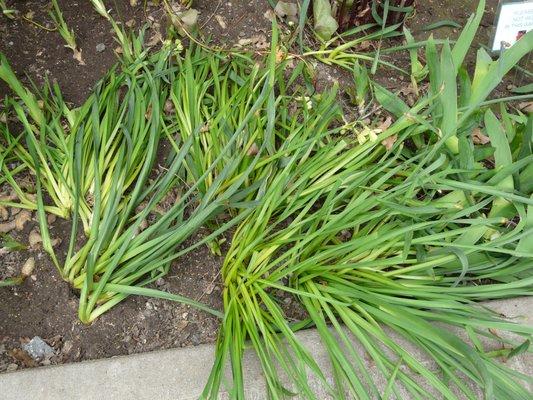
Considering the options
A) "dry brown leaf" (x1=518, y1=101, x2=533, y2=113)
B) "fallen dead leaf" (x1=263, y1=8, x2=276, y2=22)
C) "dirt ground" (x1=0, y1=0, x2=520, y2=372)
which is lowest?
"dirt ground" (x1=0, y1=0, x2=520, y2=372)

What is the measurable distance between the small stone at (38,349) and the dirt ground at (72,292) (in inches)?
0.5

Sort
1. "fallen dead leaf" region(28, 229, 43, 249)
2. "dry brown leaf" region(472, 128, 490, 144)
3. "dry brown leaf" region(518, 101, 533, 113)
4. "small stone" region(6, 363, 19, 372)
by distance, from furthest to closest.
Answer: "dry brown leaf" region(518, 101, 533, 113) → "dry brown leaf" region(472, 128, 490, 144) → "fallen dead leaf" region(28, 229, 43, 249) → "small stone" region(6, 363, 19, 372)

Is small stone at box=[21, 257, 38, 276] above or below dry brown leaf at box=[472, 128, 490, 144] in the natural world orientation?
below

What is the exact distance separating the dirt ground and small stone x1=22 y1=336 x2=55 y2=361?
1cm

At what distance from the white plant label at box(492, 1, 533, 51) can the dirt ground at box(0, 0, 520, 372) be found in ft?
1.16

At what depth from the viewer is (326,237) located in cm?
139

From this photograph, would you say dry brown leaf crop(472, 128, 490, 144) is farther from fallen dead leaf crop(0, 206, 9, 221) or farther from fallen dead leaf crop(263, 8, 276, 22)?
fallen dead leaf crop(0, 206, 9, 221)

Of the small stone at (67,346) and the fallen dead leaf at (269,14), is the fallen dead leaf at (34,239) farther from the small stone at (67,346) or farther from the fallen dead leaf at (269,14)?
the fallen dead leaf at (269,14)

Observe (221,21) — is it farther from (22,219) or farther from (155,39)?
(22,219)

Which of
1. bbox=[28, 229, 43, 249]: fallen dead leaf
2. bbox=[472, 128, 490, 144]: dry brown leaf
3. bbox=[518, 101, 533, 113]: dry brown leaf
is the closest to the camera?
bbox=[28, 229, 43, 249]: fallen dead leaf

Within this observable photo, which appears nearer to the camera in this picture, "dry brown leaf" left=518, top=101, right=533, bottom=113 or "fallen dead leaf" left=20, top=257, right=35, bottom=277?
"fallen dead leaf" left=20, top=257, right=35, bottom=277

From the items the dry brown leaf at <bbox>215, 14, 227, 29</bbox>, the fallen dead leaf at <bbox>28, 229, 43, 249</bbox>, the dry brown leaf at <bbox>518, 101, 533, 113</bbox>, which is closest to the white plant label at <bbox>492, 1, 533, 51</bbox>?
the dry brown leaf at <bbox>518, 101, 533, 113</bbox>

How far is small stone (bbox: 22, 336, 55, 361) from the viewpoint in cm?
127

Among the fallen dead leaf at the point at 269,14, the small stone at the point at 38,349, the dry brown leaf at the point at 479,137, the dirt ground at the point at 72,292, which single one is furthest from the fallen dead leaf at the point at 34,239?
the dry brown leaf at the point at 479,137
